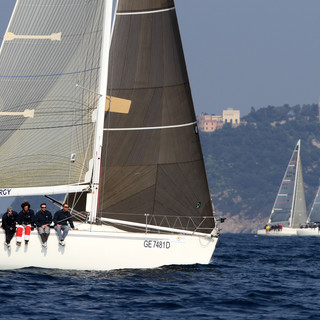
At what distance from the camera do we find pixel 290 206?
8594 cm

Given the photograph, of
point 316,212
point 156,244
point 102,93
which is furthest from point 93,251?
point 316,212

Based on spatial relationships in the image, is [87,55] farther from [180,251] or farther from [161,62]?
[180,251]

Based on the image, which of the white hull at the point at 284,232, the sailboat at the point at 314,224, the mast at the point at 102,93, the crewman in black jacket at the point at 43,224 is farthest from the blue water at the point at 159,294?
the white hull at the point at 284,232

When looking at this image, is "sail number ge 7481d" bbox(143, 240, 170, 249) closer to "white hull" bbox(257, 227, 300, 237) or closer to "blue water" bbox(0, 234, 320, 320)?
"blue water" bbox(0, 234, 320, 320)

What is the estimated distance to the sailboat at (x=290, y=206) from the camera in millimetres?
83375

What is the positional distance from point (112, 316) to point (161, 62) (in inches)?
356

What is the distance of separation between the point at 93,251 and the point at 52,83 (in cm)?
447

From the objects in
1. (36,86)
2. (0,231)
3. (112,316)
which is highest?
(36,86)

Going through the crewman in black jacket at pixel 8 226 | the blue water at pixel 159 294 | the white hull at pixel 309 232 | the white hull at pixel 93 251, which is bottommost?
the blue water at pixel 159 294

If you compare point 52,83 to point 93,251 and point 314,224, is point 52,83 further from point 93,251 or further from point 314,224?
point 314,224

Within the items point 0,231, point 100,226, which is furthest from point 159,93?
point 0,231

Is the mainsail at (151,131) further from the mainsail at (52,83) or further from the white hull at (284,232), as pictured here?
the white hull at (284,232)

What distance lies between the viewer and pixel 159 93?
69.1 ft

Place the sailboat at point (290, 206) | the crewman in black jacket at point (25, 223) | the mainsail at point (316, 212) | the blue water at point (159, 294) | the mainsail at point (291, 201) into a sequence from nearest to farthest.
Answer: the blue water at point (159, 294) < the crewman in black jacket at point (25, 223) < the mainsail at point (291, 201) < the sailboat at point (290, 206) < the mainsail at point (316, 212)
